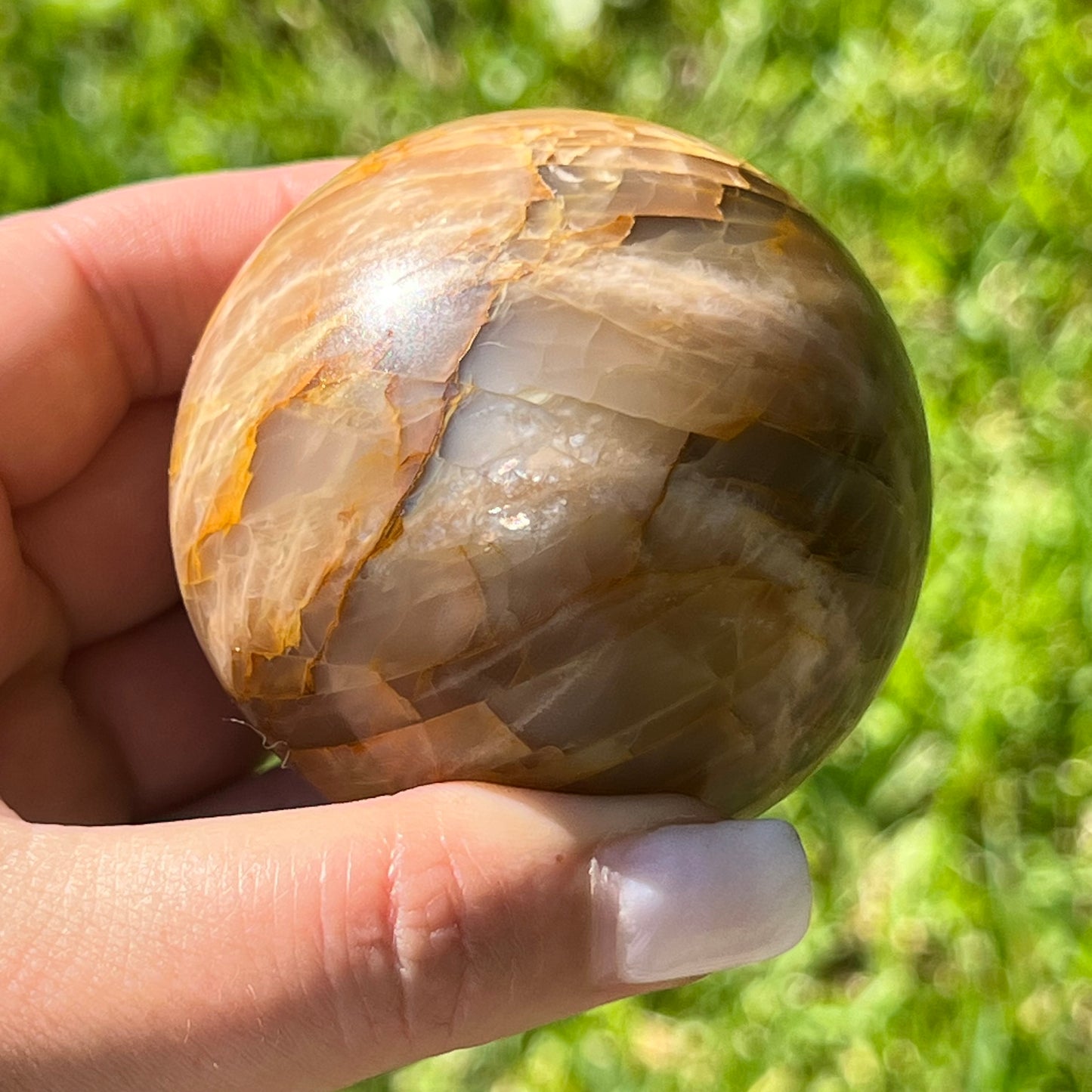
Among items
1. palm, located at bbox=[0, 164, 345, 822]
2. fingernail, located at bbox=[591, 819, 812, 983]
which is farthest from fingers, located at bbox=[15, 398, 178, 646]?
fingernail, located at bbox=[591, 819, 812, 983]

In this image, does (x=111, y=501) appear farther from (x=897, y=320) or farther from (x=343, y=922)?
(x=897, y=320)

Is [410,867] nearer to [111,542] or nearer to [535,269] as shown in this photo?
[535,269]

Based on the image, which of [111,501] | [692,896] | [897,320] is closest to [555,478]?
[692,896]

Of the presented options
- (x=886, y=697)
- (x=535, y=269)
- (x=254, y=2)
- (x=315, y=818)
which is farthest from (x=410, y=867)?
(x=254, y=2)

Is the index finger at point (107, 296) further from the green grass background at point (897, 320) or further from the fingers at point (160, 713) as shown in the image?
the green grass background at point (897, 320)

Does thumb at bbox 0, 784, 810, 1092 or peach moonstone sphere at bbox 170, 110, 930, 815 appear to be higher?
peach moonstone sphere at bbox 170, 110, 930, 815

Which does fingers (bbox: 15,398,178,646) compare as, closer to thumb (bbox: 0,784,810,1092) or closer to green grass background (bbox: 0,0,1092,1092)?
thumb (bbox: 0,784,810,1092)
